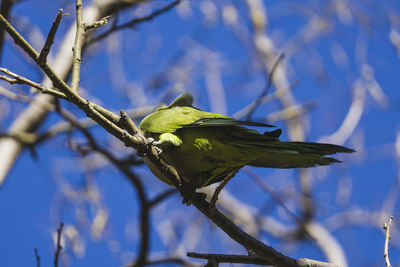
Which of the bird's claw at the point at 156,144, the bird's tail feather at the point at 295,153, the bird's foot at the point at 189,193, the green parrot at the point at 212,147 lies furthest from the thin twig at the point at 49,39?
the bird's tail feather at the point at 295,153

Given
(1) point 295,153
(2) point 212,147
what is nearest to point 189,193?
(2) point 212,147

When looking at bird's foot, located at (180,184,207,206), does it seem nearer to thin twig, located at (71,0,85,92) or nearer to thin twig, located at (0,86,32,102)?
thin twig, located at (71,0,85,92)

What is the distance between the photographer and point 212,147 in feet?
9.30

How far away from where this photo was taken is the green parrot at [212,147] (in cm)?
268

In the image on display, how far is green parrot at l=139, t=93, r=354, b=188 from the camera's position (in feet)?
8.80

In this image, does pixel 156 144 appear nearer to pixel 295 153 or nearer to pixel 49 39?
pixel 295 153

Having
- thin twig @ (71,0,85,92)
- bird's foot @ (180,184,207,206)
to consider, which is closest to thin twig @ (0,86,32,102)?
thin twig @ (71,0,85,92)

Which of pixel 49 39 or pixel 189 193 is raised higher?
pixel 49 39

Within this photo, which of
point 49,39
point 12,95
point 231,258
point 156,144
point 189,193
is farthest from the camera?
point 12,95

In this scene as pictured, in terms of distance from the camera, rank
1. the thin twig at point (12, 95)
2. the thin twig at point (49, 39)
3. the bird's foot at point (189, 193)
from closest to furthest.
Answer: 1. the thin twig at point (49, 39)
2. the bird's foot at point (189, 193)
3. the thin twig at point (12, 95)

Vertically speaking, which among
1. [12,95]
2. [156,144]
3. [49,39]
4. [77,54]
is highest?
[12,95]

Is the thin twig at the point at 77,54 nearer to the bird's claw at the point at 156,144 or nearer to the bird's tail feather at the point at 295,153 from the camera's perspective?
the bird's claw at the point at 156,144

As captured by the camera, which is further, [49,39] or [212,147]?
[212,147]

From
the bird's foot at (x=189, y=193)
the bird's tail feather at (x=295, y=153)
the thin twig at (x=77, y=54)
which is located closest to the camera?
the thin twig at (x=77, y=54)
